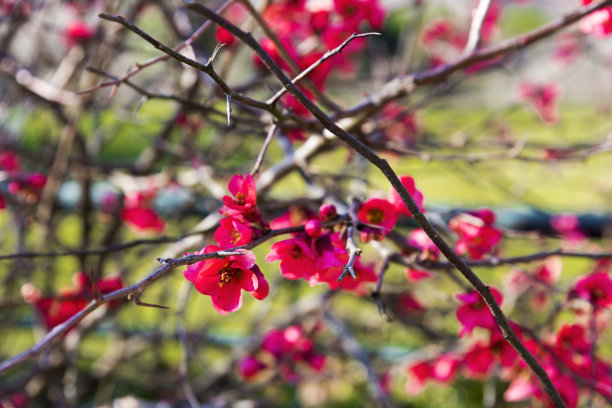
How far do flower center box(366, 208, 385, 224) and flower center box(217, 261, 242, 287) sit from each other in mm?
232

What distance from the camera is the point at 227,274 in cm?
74

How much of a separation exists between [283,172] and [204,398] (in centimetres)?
111

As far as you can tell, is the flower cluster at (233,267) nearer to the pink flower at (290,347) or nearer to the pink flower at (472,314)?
the pink flower at (472,314)

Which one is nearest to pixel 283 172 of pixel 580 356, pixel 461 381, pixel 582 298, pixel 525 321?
pixel 582 298

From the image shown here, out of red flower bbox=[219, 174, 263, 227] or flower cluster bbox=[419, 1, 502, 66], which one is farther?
flower cluster bbox=[419, 1, 502, 66]

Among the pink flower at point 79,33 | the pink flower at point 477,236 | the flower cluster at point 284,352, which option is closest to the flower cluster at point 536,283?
the pink flower at point 477,236

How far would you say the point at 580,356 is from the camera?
3.89 ft

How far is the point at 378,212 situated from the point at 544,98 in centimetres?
255

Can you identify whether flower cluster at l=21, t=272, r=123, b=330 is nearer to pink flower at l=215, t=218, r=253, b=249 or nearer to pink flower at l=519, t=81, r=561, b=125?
pink flower at l=215, t=218, r=253, b=249

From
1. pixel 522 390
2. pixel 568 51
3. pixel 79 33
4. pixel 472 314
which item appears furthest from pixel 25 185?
pixel 568 51

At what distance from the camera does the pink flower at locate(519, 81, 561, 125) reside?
9.87 ft

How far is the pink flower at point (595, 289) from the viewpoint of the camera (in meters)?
1.03

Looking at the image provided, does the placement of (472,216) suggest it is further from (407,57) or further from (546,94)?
(546,94)

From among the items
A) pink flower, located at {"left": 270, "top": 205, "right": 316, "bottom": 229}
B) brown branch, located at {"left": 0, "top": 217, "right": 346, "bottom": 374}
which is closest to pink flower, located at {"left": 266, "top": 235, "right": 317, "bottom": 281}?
brown branch, located at {"left": 0, "top": 217, "right": 346, "bottom": 374}
